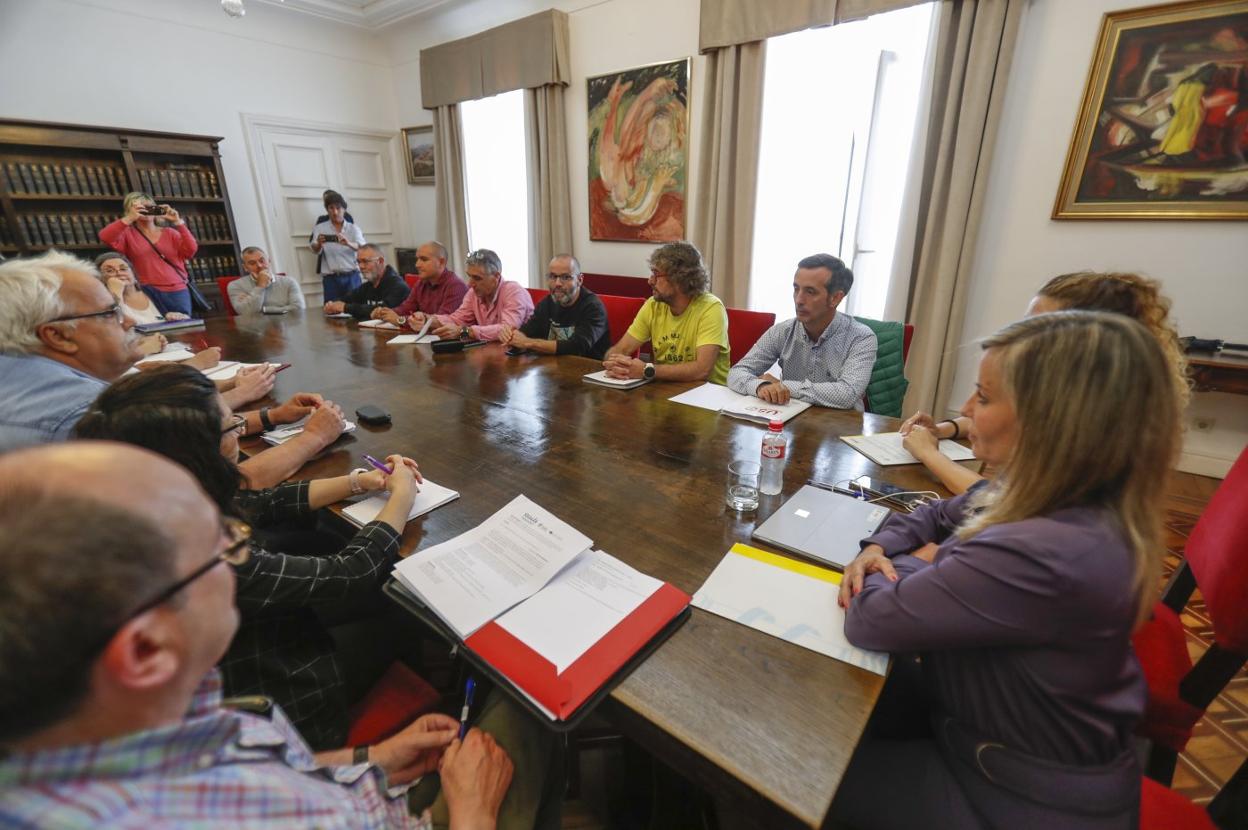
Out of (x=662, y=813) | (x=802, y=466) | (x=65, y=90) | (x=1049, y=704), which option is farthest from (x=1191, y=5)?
(x=65, y=90)

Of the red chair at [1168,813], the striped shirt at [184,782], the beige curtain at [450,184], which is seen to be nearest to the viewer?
the striped shirt at [184,782]

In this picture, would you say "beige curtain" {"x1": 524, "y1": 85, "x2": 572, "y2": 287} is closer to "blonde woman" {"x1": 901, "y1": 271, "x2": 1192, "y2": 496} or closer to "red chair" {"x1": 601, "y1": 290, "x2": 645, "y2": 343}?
"red chair" {"x1": 601, "y1": 290, "x2": 645, "y2": 343}

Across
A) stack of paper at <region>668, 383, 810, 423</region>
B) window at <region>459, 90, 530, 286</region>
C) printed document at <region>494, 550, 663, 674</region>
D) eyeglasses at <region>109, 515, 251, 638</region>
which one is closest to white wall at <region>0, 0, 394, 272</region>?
window at <region>459, 90, 530, 286</region>

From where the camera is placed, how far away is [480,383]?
1.99m

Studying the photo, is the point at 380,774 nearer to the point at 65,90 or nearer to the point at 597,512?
the point at 597,512

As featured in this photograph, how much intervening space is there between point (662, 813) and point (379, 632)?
74 centimetres

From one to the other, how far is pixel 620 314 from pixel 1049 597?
8.11 feet

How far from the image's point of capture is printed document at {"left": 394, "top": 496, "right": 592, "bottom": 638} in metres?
0.81

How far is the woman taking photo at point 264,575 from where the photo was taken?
805 millimetres

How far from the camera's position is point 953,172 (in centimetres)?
280

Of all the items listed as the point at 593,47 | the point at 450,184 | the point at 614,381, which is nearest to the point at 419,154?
the point at 450,184

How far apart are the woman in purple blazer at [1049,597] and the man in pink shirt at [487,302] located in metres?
2.48

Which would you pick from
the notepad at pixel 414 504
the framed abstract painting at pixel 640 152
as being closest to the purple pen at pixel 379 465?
the notepad at pixel 414 504

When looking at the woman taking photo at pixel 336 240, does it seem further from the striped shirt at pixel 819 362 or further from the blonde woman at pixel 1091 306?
the blonde woman at pixel 1091 306
